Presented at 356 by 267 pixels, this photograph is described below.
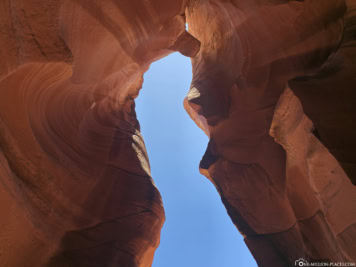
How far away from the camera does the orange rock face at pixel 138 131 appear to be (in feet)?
10.4

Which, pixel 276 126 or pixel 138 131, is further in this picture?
pixel 138 131

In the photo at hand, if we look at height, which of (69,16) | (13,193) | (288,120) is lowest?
(13,193)

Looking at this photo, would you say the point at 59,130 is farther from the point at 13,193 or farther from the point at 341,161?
the point at 341,161

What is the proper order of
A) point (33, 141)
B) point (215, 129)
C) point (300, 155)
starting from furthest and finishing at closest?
point (215, 129) → point (300, 155) → point (33, 141)

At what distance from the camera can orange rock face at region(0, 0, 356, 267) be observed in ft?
10.4

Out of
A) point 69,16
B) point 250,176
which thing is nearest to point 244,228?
point 250,176

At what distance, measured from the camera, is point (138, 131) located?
30.0ft

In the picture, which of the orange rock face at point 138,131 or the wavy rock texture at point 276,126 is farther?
the wavy rock texture at point 276,126

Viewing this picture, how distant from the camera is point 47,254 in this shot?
4113mm

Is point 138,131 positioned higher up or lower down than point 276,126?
lower down

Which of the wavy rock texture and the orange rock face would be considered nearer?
the orange rock face

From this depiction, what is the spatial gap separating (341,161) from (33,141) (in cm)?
458

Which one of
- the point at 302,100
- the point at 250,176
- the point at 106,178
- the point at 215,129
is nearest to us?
the point at 302,100

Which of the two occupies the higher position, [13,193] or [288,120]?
[288,120]
